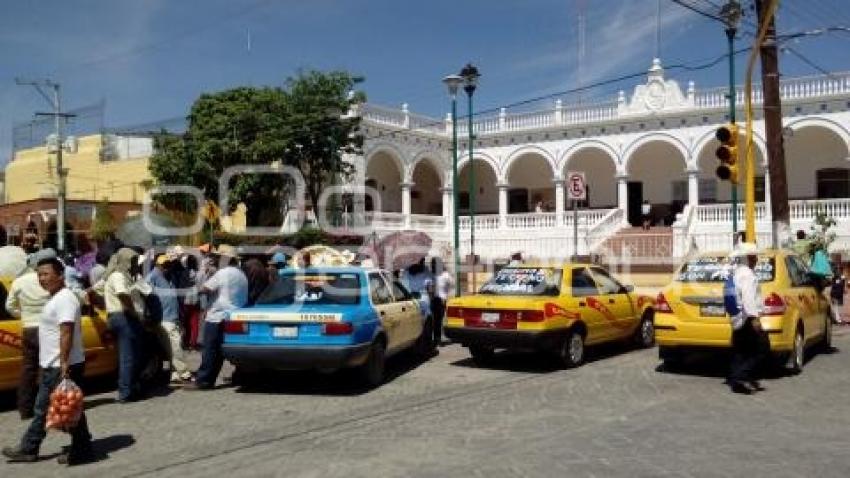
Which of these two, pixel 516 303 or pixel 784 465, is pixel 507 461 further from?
pixel 516 303

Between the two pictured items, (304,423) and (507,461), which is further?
(304,423)

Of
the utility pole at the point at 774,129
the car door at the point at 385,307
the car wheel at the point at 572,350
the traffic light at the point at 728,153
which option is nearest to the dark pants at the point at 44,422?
the car door at the point at 385,307

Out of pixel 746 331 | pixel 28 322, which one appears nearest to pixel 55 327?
pixel 28 322

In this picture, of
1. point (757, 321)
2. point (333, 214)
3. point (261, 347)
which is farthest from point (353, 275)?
point (333, 214)

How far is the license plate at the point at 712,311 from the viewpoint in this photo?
10.6 metres

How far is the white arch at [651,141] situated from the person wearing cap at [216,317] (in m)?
25.2

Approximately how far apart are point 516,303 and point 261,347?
12.0ft

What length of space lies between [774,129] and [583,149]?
59.5ft

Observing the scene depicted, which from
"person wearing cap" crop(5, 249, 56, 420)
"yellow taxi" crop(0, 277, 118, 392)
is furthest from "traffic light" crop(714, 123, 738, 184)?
"person wearing cap" crop(5, 249, 56, 420)

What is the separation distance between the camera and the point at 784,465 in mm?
6484

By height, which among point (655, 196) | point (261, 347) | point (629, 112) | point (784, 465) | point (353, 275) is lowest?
point (784, 465)

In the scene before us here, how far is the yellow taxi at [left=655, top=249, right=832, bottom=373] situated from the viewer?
10.5 metres

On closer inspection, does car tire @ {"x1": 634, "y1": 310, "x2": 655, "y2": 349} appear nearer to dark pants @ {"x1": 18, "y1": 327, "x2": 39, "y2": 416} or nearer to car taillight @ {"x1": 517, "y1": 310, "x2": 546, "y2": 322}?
car taillight @ {"x1": 517, "y1": 310, "x2": 546, "y2": 322}

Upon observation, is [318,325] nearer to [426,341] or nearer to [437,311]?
[426,341]
